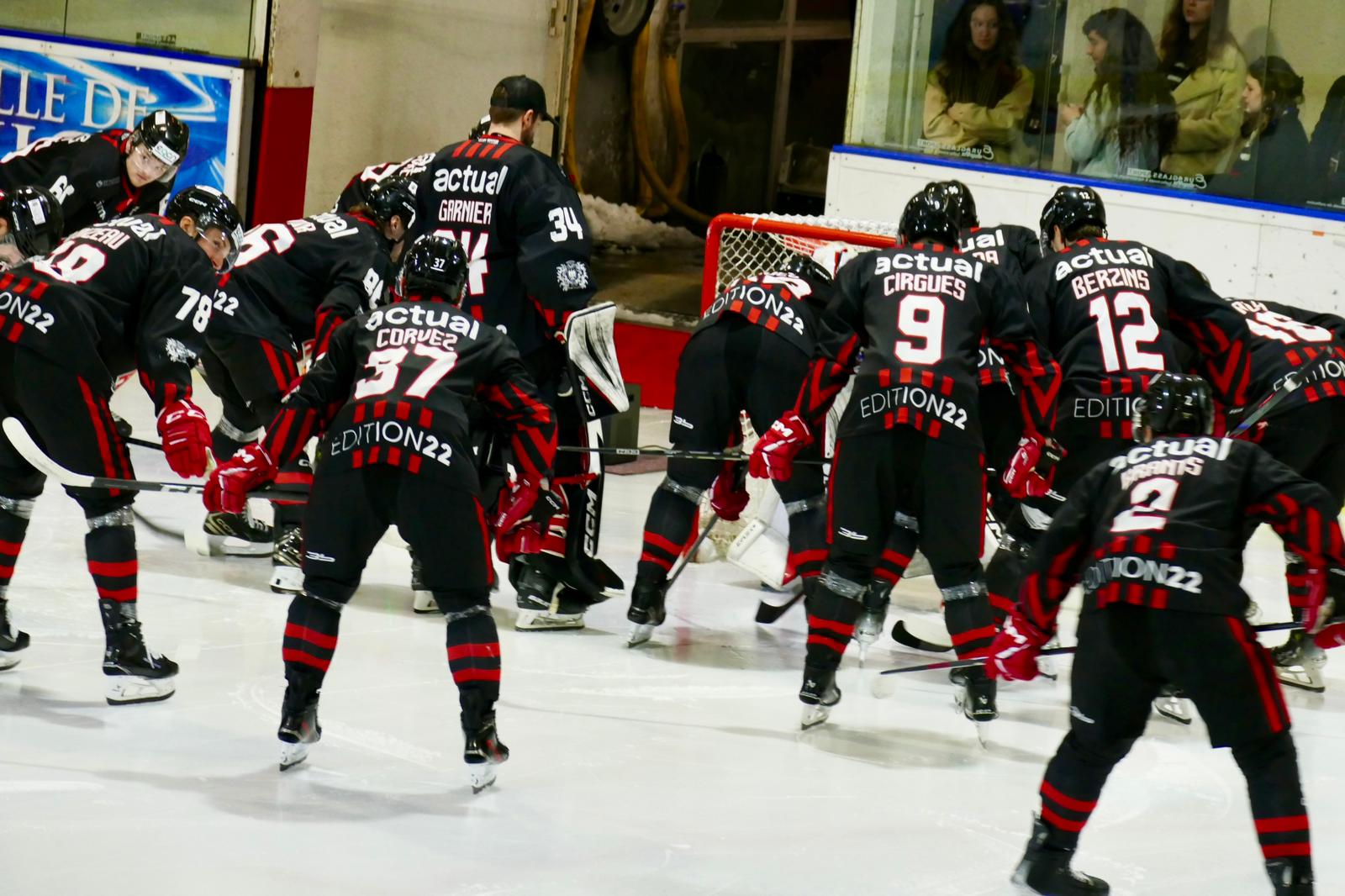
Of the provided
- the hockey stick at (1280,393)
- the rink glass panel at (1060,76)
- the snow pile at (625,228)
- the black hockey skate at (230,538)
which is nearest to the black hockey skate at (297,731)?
the black hockey skate at (230,538)

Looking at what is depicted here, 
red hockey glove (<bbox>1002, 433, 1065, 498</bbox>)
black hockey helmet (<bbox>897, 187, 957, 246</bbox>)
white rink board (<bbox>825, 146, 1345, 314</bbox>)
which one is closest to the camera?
black hockey helmet (<bbox>897, 187, 957, 246</bbox>)

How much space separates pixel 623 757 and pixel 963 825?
0.79m

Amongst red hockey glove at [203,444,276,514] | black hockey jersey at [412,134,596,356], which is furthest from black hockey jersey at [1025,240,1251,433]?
red hockey glove at [203,444,276,514]

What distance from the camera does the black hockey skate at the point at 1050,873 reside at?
3359 millimetres

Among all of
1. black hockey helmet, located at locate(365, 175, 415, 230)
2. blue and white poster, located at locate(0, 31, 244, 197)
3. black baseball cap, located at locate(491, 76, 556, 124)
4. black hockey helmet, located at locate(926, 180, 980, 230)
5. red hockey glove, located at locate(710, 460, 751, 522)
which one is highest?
blue and white poster, located at locate(0, 31, 244, 197)

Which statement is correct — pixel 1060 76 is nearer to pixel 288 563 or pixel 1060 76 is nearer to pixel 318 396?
pixel 288 563

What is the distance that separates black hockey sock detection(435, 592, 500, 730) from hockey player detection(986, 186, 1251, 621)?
182 centimetres

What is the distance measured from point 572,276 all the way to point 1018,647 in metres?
2.15

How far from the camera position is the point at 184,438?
13.4 feet

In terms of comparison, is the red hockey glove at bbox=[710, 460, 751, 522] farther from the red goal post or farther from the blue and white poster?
the blue and white poster

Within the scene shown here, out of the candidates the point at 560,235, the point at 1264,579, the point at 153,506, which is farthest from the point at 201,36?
the point at 1264,579

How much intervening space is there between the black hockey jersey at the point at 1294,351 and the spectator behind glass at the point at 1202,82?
267 cm

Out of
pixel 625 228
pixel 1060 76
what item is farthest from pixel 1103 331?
pixel 625 228

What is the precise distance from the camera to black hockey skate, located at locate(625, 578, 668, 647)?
195 inches
